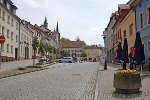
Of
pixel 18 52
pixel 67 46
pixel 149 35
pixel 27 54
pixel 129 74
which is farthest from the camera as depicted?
pixel 67 46

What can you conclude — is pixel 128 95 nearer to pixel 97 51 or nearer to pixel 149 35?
pixel 149 35

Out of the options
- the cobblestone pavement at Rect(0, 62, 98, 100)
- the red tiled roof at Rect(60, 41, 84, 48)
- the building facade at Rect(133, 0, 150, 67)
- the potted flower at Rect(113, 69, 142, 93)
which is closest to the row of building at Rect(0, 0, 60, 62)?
the building facade at Rect(133, 0, 150, 67)

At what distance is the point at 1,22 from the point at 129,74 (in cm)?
3125

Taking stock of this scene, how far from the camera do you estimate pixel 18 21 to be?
45906 mm

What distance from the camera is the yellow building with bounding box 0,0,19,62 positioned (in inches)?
1419

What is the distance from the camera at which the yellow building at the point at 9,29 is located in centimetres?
3604

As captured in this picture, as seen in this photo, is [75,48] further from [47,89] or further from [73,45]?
[47,89]

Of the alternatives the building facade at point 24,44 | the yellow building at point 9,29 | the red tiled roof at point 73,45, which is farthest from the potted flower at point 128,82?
the red tiled roof at point 73,45

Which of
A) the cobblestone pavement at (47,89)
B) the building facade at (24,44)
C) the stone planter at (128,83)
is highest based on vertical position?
the building facade at (24,44)

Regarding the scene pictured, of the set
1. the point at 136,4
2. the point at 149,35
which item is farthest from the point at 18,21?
the point at 149,35

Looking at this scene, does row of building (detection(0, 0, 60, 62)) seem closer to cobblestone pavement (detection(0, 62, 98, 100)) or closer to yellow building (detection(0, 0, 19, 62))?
yellow building (detection(0, 0, 19, 62))

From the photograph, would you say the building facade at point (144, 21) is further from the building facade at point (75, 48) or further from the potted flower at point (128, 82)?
the building facade at point (75, 48)

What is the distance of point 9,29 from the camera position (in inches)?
1572

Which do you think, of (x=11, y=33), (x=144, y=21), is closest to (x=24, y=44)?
(x=11, y=33)
